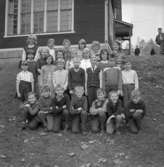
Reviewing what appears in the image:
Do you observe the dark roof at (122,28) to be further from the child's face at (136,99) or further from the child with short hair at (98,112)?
the child's face at (136,99)

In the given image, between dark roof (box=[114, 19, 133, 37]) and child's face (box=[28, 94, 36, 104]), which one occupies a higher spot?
dark roof (box=[114, 19, 133, 37])

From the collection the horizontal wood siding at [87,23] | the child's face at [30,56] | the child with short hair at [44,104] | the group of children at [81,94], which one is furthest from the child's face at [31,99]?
the horizontal wood siding at [87,23]

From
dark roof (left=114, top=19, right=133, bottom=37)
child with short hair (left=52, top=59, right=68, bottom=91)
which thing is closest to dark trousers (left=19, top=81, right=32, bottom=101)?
child with short hair (left=52, top=59, right=68, bottom=91)

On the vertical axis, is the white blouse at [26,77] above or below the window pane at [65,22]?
below

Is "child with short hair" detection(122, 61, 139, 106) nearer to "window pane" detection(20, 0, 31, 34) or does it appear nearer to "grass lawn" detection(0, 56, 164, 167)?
"grass lawn" detection(0, 56, 164, 167)

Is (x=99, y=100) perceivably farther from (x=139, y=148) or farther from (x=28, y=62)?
(x=28, y=62)

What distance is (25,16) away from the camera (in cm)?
1853

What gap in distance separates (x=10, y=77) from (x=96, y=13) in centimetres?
534

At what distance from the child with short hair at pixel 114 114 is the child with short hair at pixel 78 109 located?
564 mm

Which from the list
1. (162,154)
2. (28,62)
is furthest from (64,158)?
(28,62)

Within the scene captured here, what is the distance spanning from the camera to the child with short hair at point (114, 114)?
30.7 feet

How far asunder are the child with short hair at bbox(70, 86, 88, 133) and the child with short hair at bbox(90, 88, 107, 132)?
201 millimetres

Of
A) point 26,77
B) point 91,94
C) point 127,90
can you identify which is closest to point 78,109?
point 91,94

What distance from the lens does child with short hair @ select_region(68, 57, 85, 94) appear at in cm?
1032
